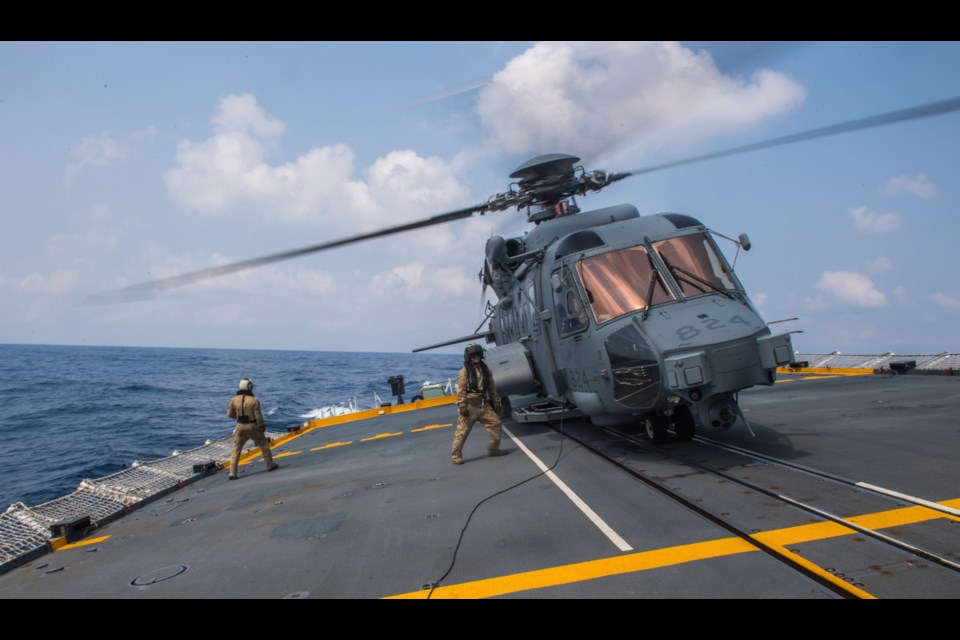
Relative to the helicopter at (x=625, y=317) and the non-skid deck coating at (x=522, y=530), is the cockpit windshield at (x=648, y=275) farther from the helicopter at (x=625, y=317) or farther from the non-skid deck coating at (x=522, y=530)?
the non-skid deck coating at (x=522, y=530)

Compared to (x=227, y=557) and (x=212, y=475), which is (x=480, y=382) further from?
(x=212, y=475)

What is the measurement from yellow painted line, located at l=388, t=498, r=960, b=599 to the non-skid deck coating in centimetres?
2

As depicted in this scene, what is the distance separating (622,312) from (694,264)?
4.15 ft

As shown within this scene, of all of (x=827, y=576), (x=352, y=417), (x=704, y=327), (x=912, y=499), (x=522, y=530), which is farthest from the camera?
(x=352, y=417)

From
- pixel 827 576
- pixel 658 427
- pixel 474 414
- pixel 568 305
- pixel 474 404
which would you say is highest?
pixel 568 305

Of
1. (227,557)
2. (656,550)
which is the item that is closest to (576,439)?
(656,550)

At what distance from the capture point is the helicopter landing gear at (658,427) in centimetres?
766

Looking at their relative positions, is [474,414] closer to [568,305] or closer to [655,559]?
[568,305]

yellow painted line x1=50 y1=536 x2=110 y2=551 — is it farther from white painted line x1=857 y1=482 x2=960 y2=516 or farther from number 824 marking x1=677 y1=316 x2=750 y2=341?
white painted line x1=857 y1=482 x2=960 y2=516

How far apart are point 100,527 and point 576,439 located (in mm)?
7517

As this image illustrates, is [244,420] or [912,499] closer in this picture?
[912,499]

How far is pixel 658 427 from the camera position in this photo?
302 inches

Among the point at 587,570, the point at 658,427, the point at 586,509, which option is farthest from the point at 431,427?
the point at 587,570

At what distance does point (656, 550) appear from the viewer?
4277 millimetres
